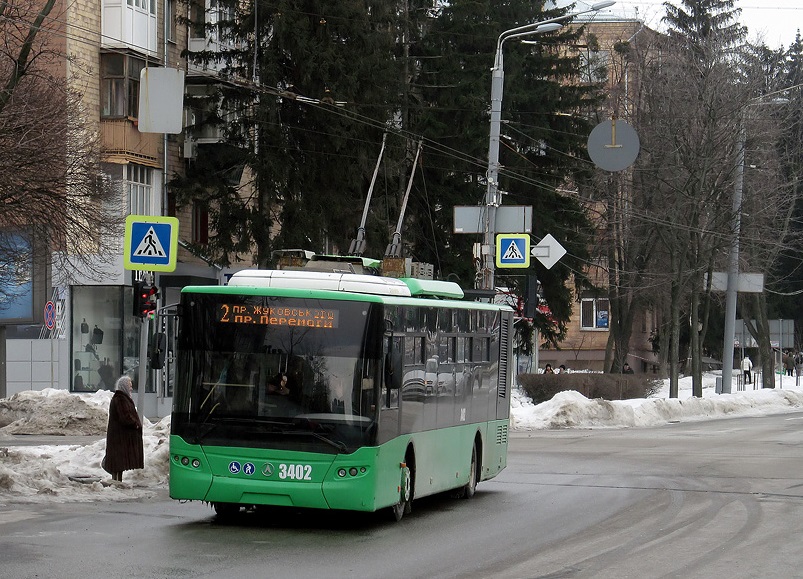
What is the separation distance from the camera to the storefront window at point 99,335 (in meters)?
39.0

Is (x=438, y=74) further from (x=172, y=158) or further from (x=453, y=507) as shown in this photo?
(x=453, y=507)

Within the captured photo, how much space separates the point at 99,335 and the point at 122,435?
73.2ft

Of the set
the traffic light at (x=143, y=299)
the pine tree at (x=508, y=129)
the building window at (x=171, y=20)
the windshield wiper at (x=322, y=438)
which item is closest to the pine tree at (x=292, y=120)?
A: the building window at (x=171, y=20)

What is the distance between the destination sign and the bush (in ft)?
97.9

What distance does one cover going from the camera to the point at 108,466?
17.6 metres

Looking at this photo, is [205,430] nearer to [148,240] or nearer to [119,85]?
[148,240]

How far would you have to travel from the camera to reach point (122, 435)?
1748 cm

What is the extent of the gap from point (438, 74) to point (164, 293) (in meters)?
13.9

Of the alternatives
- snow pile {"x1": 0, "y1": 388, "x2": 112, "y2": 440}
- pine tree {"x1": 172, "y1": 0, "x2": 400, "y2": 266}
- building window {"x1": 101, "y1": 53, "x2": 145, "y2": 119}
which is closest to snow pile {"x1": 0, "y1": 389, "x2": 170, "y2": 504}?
snow pile {"x1": 0, "y1": 388, "x2": 112, "y2": 440}

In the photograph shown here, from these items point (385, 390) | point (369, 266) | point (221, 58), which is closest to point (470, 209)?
point (221, 58)

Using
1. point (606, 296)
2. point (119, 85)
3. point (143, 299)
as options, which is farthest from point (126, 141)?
point (606, 296)

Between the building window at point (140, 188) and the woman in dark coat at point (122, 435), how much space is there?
20293 millimetres

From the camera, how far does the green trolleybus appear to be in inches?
535

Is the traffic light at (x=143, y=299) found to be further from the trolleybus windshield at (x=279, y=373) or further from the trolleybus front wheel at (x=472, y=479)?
the trolleybus windshield at (x=279, y=373)
